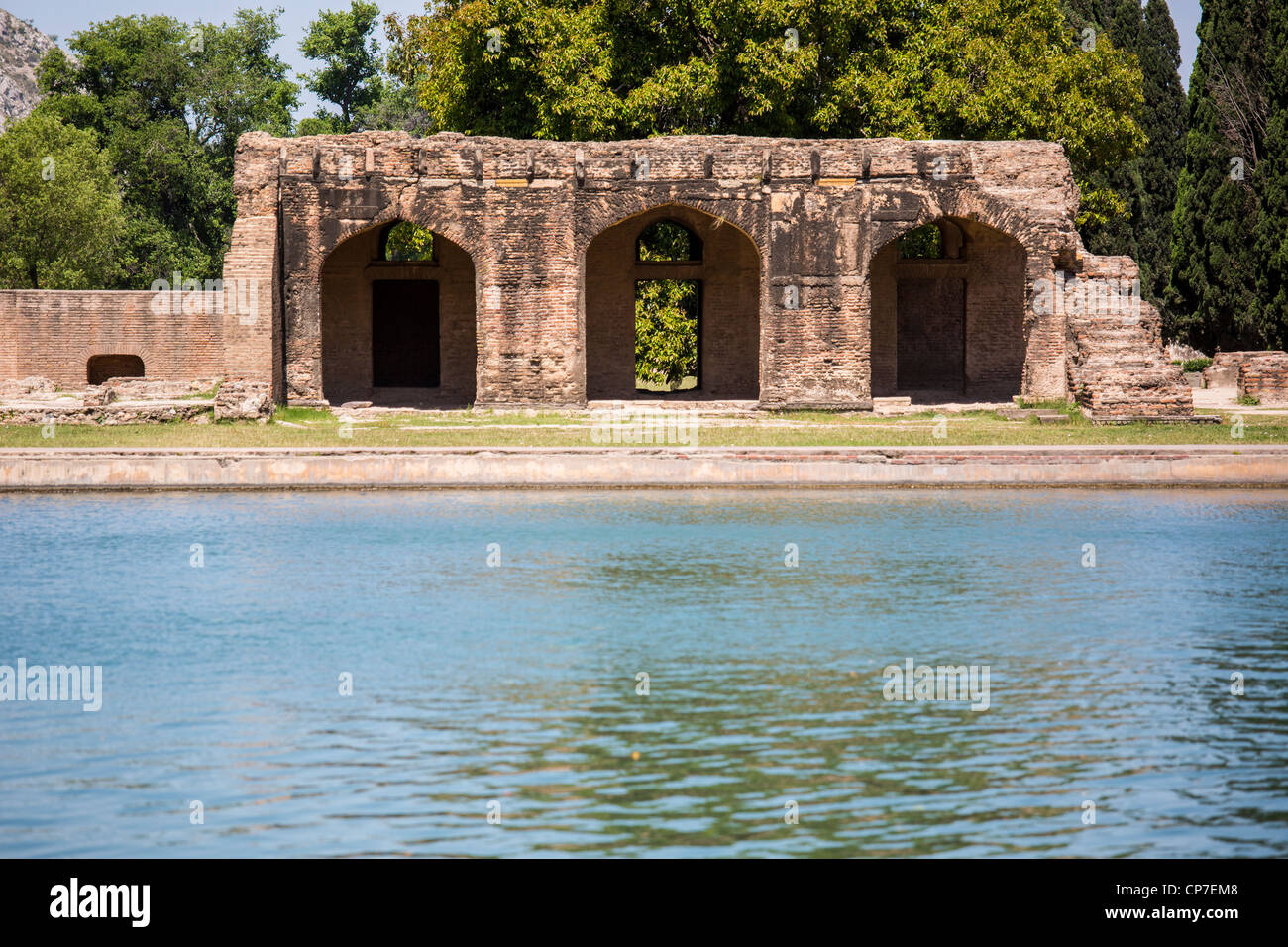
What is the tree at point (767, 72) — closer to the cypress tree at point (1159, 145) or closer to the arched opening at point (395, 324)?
the arched opening at point (395, 324)

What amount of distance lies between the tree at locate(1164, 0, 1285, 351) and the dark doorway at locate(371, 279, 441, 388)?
1655 cm

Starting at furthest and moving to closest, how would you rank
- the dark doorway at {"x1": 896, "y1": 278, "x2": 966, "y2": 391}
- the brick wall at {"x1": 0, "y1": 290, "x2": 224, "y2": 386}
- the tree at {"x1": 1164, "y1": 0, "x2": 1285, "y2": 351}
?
the tree at {"x1": 1164, "y1": 0, "x2": 1285, "y2": 351} < the dark doorway at {"x1": 896, "y1": 278, "x2": 966, "y2": 391} < the brick wall at {"x1": 0, "y1": 290, "x2": 224, "y2": 386}

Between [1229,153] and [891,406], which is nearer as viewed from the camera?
[891,406]

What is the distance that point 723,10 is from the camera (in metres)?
28.1

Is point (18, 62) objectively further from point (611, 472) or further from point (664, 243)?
point (611, 472)

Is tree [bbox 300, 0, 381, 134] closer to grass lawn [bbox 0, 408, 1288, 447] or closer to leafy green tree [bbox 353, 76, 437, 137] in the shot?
leafy green tree [bbox 353, 76, 437, 137]

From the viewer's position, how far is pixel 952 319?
2802 centimetres

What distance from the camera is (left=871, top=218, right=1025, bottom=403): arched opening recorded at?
1025 inches

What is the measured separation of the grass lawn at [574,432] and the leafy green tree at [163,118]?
24315 mm

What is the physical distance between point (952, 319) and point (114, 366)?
49.5 ft

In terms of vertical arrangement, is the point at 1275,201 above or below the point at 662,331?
above

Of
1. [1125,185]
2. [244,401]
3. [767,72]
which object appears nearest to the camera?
[244,401]

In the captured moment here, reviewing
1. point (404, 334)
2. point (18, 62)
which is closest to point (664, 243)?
point (404, 334)

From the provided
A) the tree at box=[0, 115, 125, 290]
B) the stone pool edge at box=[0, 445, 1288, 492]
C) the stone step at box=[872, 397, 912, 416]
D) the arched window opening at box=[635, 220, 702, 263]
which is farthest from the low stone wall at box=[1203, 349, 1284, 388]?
the tree at box=[0, 115, 125, 290]
